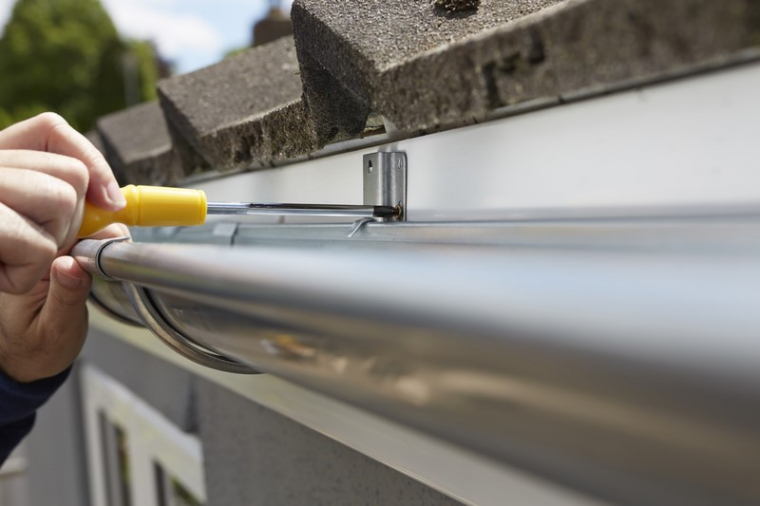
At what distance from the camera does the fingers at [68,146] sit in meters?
0.51

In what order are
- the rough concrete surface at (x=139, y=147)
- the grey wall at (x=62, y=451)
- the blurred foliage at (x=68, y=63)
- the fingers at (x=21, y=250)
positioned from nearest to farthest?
the fingers at (x=21, y=250) → the rough concrete surface at (x=139, y=147) → the grey wall at (x=62, y=451) → the blurred foliage at (x=68, y=63)

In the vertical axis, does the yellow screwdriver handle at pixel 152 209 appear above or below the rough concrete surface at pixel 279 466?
above

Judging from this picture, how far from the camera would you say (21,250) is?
461 millimetres

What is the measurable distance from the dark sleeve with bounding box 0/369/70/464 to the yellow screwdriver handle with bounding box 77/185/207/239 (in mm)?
432

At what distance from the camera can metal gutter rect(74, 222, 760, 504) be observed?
0.19m

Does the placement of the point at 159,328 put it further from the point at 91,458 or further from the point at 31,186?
the point at 91,458

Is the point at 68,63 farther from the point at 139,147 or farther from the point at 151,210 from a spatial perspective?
the point at 151,210

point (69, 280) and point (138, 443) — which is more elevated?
point (69, 280)

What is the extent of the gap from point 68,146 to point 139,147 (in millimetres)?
912

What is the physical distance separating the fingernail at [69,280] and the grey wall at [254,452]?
362mm

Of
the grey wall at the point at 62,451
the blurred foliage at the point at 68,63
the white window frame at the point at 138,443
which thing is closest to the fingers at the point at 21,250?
the white window frame at the point at 138,443

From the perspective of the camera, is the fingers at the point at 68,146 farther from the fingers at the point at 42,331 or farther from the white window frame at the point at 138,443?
the white window frame at the point at 138,443

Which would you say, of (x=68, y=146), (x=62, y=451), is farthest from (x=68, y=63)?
(x=68, y=146)

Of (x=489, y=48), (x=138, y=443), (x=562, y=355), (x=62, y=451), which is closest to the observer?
(x=562, y=355)
